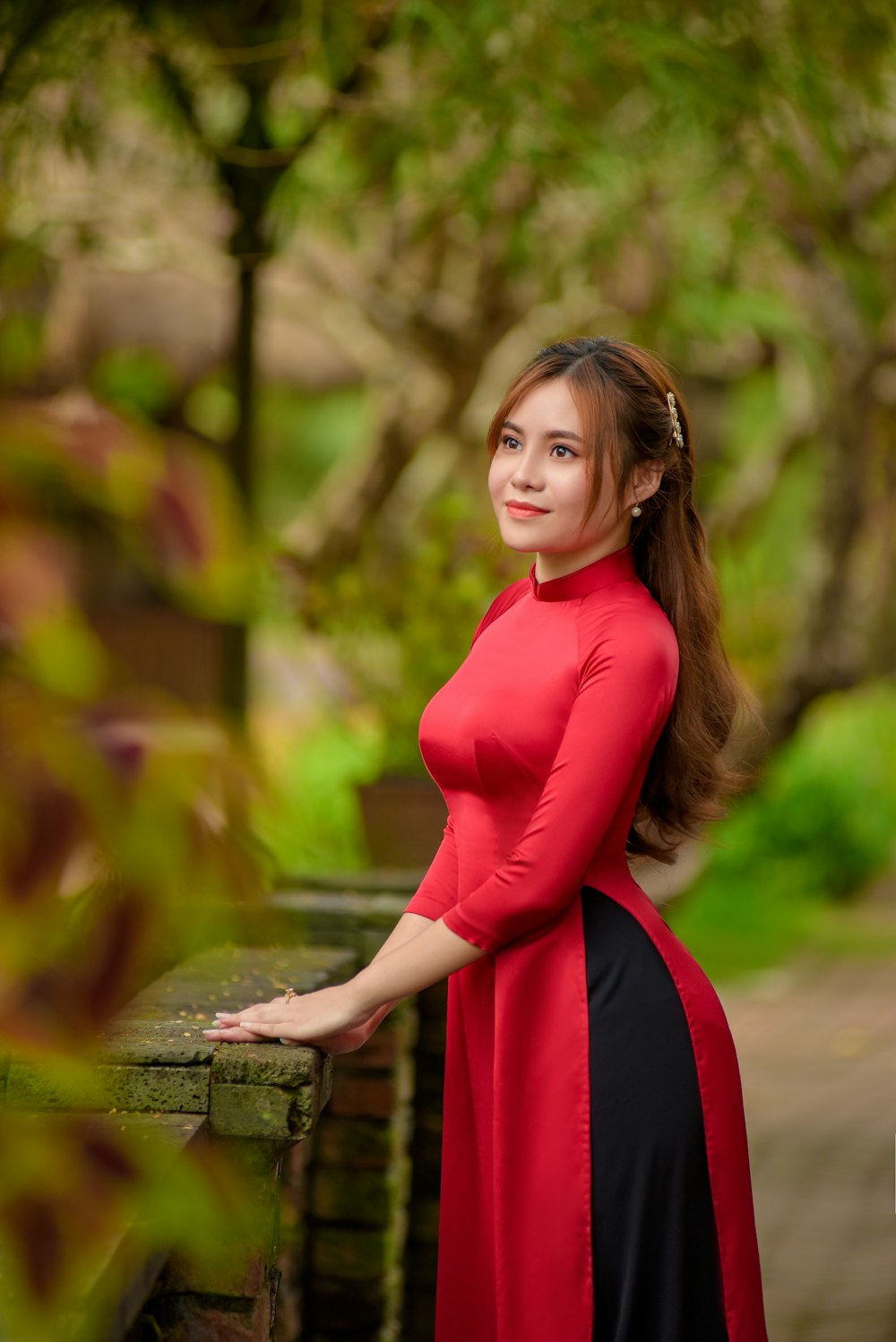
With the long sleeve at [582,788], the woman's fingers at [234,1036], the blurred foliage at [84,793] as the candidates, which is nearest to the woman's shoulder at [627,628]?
the long sleeve at [582,788]

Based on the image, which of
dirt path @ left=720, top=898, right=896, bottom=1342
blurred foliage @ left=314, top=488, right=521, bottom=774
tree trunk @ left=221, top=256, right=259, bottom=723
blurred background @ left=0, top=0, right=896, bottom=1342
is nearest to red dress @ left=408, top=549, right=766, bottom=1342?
blurred background @ left=0, top=0, right=896, bottom=1342

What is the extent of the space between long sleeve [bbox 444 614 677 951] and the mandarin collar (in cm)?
11

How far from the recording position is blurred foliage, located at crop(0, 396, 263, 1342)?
606mm

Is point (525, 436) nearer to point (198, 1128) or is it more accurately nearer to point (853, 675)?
point (198, 1128)

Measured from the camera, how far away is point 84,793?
623mm

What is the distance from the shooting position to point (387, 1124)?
2.46m

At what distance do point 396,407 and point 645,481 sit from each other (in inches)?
252

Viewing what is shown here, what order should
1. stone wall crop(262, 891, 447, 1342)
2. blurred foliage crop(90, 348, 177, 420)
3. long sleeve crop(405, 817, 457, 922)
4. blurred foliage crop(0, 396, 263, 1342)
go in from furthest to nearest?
blurred foliage crop(90, 348, 177, 420), stone wall crop(262, 891, 447, 1342), long sleeve crop(405, 817, 457, 922), blurred foliage crop(0, 396, 263, 1342)

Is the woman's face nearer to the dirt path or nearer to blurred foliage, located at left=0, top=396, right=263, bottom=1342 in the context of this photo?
blurred foliage, located at left=0, top=396, right=263, bottom=1342

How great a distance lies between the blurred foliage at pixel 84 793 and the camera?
61cm

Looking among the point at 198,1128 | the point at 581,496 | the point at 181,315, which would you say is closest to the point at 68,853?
the point at 198,1128

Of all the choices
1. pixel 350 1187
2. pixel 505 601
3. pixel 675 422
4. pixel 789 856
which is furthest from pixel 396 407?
pixel 675 422

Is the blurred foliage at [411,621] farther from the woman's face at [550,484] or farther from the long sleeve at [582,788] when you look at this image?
the long sleeve at [582,788]

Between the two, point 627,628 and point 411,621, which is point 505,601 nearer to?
point 627,628
